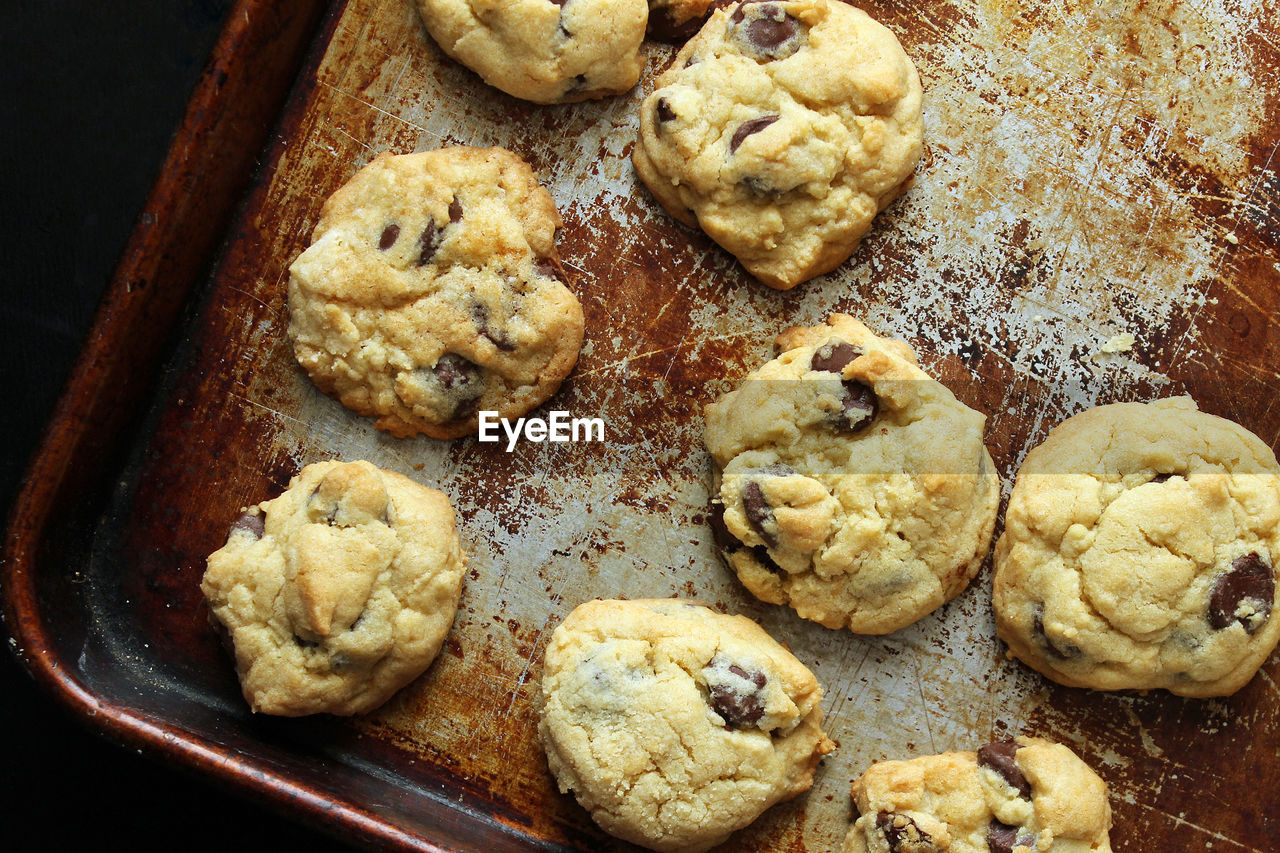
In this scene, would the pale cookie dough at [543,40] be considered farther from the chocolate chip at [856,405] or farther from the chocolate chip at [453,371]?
the chocolate chip at [856,405]

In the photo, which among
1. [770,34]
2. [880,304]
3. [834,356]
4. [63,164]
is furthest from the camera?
[63,164]

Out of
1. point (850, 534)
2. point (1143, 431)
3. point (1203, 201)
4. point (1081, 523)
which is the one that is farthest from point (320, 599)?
point (1203, 201)

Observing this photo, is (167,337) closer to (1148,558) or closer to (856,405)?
(856,405)

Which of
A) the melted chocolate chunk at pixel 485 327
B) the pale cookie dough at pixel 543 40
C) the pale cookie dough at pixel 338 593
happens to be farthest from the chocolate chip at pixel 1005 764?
the pale cookie dough at pixel 543 40

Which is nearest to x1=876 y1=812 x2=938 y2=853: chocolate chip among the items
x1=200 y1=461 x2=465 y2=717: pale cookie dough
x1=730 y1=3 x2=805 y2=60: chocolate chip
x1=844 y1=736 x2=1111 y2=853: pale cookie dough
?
x1=844 y1=736 x2=1111 y2=853: pale cookie dough

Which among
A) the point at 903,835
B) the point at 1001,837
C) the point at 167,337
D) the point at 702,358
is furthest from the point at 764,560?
the point at 167,337
